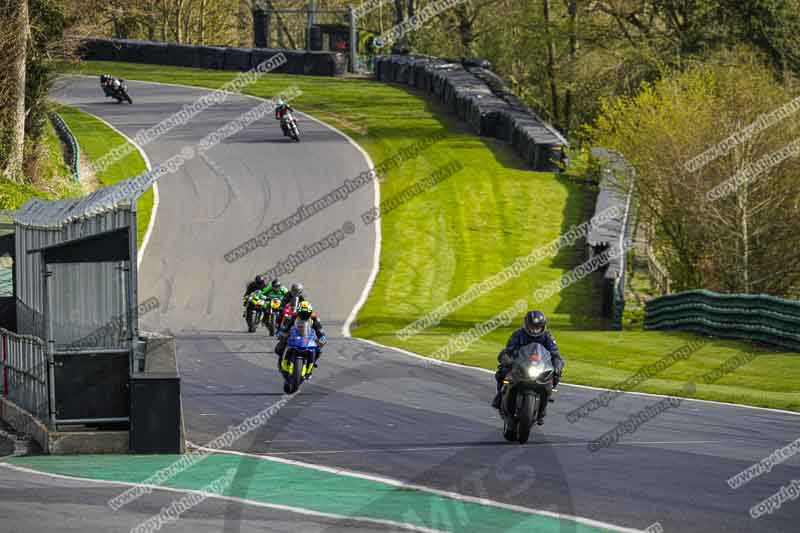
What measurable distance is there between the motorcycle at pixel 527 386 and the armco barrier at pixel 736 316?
1079cm

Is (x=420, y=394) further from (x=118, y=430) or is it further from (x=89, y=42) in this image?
(x=89, y=42)

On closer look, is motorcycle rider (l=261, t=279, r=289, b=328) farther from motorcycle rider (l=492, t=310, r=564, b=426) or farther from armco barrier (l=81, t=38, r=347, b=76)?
armco barrier (l=81, t=38, r=347, b=76)

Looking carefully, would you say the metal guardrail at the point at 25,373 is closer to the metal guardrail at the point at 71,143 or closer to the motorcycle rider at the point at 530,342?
the motorcycle rider at the point at 530,342

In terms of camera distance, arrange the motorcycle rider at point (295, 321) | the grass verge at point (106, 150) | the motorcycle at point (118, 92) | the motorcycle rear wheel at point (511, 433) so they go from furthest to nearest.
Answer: the motorcycle at point (118, 92), the grass verge at point (106, 150), the motorcycle rider at point (295, 321), the motorcycle rear wheel at point (511, 433)

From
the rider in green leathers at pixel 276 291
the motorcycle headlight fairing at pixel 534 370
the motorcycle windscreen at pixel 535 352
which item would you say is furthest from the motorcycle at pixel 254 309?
the motorcycle headlight fairing at pixel 534 370

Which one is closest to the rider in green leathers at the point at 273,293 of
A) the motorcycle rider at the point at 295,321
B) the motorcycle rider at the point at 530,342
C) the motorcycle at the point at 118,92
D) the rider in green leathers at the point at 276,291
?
the rider in green leathers at the point at 276,291

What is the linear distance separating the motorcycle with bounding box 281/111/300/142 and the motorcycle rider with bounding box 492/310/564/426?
3424cm

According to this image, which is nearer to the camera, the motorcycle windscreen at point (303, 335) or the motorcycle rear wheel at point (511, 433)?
the motorcycle rear wheel at point (511, 433)

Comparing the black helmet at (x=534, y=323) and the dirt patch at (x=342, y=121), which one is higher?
the dirt patch at (x=342, y=121)

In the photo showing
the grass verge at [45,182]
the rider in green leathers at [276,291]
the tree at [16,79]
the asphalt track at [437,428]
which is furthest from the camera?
the tree at [16,79]

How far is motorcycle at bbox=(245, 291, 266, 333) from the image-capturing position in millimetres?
26438

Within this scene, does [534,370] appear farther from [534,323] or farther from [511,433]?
[511,433]

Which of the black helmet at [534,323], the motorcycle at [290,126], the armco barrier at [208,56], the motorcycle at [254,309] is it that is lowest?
the motorcycle at [254,309]

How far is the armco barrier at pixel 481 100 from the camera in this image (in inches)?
1842
